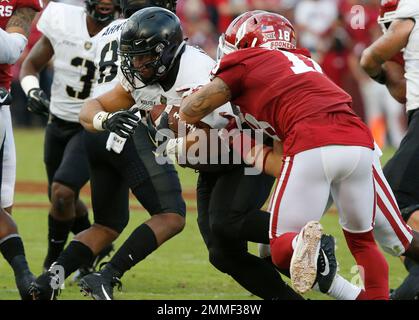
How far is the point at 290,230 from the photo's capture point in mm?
4453

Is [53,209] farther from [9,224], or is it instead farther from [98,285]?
[98,285]

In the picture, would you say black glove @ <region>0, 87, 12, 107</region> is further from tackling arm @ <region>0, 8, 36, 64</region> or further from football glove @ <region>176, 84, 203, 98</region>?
football glove @ <region>176, 84, 203, 98</region>

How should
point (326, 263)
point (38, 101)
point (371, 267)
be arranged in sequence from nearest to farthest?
point (326, 263), point (371, 267), point (38, 101)

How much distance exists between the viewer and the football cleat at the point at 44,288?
17.2 ft

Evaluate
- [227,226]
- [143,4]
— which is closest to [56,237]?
[143,4]

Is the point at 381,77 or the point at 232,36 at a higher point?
the point at 232,36

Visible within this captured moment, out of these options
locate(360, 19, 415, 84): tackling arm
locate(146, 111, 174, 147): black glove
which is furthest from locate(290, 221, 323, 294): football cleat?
locate(360, 19, 415, 84): tackling arm

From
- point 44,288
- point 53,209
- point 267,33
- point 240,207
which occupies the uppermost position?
point 267,33

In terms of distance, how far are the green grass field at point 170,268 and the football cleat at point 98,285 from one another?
2.49 feet

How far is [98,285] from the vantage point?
5082 millimetres

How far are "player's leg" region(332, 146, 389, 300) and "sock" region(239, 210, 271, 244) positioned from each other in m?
0.46

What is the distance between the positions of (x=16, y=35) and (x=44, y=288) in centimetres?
147

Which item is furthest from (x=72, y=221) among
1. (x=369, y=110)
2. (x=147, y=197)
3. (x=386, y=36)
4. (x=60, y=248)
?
(x=369, y=110)
